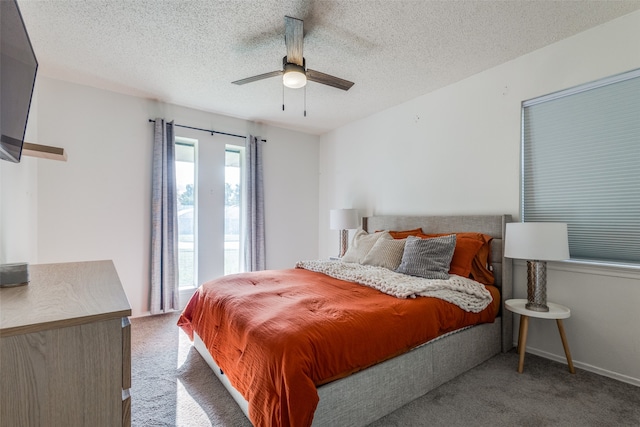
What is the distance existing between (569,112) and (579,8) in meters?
0.77

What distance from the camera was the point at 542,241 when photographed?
7.01 feet

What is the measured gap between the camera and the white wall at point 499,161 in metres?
2.19

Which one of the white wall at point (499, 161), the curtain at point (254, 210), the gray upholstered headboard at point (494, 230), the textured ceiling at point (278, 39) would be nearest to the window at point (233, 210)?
the curtain at point (254, 210)

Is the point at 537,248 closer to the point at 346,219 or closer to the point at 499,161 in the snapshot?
the point at 499,161

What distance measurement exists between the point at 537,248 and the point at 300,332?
185 centimetres

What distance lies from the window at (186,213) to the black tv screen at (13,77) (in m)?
2.72

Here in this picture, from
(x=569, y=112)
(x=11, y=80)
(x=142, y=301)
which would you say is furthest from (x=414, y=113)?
(x=142, y=301)

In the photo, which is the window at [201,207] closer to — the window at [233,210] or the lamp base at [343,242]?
the window at [233,210]

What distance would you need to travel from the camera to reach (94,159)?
134 inches

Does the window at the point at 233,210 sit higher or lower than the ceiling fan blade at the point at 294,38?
lower

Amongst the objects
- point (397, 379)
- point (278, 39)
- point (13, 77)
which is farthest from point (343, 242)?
point (13, 77)

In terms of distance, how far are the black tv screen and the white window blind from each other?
11.3 feet

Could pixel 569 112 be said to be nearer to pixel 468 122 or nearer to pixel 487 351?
pixel 468 122

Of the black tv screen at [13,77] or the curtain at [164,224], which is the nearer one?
the black tv screen at [13,77]
